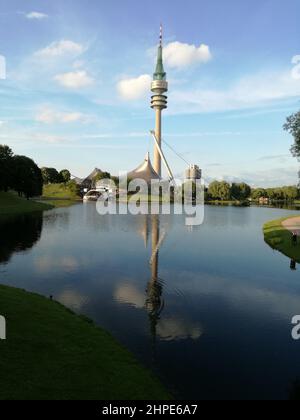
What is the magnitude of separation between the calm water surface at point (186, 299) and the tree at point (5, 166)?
41.0 m

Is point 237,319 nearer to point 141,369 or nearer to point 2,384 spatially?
point 141,369

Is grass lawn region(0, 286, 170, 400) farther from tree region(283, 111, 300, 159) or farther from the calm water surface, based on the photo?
tree region(283, 111, 300, 159)

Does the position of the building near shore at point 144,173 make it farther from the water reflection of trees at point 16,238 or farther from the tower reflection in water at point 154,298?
the tower reflection in water at point 154,298

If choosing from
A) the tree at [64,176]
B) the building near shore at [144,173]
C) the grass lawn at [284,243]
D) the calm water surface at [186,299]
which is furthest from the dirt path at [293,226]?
the tree at [64,176]

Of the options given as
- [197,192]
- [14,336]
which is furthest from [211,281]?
[197,192]

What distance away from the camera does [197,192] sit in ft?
547

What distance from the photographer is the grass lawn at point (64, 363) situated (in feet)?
28.3

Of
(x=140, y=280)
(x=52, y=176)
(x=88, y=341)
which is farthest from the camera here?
(x=52, y=176)

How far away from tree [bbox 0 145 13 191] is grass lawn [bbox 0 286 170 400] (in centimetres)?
6649

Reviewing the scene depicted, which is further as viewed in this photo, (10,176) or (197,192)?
(197,192)

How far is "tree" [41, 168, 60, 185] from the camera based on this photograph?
178962mm

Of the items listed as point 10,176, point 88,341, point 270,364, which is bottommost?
point 270,364

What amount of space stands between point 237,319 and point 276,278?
919cm

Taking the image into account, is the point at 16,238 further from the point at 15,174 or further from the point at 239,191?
the point at 239,191
